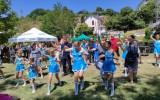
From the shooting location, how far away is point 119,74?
13023mm

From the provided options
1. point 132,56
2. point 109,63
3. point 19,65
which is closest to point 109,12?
point 19,65

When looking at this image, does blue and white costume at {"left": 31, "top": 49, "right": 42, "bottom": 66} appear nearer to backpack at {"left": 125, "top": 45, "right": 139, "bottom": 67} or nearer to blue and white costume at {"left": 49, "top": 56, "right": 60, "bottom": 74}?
blue and white costume at {"left": 49, "top": 56, "right": 60, "bottom": 74}

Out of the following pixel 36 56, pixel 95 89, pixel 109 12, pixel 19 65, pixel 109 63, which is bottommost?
pixel 95 89

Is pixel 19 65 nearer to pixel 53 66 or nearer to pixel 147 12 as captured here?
pixel 53 66

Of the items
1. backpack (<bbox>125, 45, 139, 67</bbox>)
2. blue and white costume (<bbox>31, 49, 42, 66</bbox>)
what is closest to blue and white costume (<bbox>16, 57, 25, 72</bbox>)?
blue and white costume (<bbox>31, 49, 42, 66</bbox>)

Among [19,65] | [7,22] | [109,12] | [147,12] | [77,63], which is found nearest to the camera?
[77,63]

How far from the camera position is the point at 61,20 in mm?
65812

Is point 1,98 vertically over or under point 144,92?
over

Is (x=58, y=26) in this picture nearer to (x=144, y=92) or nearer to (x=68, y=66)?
(x=68, y=66)

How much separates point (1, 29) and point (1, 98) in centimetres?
2219

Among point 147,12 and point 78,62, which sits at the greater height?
point 147,12

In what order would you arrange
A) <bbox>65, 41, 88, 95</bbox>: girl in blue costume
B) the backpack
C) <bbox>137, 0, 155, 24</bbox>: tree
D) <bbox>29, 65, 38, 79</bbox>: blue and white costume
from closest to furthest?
<bbox>65, 41, 88, 95</bbox>: girl in blue costume → the backpack → <bbox>29, 65, 38, 79</bbox>: blue and white costume → <bbox>137, 0, 155, 24</bbox>: tree

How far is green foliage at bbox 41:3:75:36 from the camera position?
65.5 metres

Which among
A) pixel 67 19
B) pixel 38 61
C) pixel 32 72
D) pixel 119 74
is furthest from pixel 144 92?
pixel 67 19
